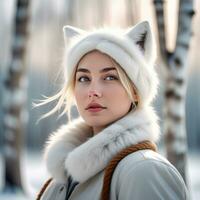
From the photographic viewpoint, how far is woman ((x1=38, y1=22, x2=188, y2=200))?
5.69ft

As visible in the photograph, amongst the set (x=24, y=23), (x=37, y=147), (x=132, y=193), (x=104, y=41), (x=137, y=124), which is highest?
(x=24, y=23)

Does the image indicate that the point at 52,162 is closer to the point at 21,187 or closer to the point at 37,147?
the point at 21,187

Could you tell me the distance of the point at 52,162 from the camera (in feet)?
6.51

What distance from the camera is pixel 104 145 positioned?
1.79 m

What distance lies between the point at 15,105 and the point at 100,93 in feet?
19.5

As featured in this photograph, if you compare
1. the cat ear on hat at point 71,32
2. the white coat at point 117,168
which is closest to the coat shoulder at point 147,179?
the white coat at point 117,168

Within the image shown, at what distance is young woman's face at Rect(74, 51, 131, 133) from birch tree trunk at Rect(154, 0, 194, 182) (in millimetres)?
3139

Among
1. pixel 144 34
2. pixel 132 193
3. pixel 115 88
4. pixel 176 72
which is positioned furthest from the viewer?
pixel 176 72

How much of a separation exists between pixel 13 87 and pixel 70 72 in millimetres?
5746

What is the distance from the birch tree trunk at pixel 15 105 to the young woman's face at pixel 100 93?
218 inches

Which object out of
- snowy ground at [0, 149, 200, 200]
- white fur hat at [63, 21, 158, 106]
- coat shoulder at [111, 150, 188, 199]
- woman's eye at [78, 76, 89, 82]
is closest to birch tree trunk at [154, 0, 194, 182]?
snowy ground at [0, 149, 200, 200]

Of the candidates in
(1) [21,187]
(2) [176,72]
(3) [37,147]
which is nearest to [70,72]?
(2) [176,72]

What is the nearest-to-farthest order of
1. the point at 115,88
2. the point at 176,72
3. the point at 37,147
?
the point at 115,88 < the point at 176,72 < the point at 37,147

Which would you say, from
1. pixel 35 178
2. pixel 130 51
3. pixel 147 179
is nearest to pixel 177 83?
pixel 130 51
